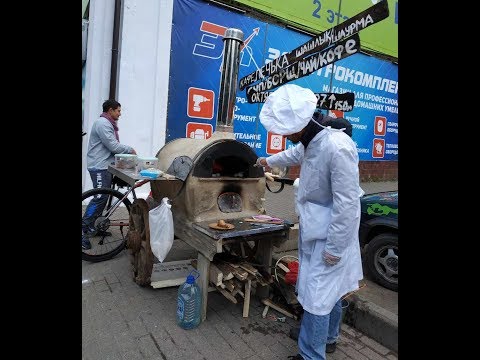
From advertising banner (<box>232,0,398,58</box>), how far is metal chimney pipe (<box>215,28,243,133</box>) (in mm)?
3566

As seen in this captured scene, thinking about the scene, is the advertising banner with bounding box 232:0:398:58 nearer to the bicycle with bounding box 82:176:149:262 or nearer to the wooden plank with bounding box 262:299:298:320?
the bicycle with bounding box 82:176:149:262

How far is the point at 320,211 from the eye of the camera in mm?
2469

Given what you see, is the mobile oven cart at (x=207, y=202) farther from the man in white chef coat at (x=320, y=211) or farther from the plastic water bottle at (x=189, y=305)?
the man in white chef coat at (x=320, y=211)

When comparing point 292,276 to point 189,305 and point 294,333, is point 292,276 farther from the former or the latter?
point 189,305

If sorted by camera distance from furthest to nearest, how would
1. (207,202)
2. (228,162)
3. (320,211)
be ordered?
(228,162) → (207,202) → (320,211)

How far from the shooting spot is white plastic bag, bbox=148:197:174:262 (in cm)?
317

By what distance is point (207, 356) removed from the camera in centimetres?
263

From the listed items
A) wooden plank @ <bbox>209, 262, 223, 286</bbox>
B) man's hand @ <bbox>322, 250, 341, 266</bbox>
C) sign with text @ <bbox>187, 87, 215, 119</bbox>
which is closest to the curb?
man's hand @ <bbox>322, 250, 341, 266</bbox>

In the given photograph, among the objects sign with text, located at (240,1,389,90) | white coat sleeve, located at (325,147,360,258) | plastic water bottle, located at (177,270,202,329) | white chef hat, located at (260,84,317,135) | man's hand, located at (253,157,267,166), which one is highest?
sign with text, located at (240,1,389,90)

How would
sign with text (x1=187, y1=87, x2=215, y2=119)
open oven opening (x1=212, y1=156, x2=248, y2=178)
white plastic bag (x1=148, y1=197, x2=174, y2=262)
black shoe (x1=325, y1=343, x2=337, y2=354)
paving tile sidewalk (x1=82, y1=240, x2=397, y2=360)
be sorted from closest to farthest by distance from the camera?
paving tile sidewalk (x1=82, y1=240, x2=397, y2=360) → black shoe (x1=325, y1=343, x2=337, y2=354) → white plastic bag (x1=148, y1=197, x2=174, y2=262) → open oven opening (x1=212, y1=156, x2=248, y2=178) → sign with text (x1=187, y1=87, x2=215, y2=119)

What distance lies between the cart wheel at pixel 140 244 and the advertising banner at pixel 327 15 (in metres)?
5.41

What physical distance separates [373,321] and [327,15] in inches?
321

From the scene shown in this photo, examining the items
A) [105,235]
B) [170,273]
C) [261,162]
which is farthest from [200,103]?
[170,273]
